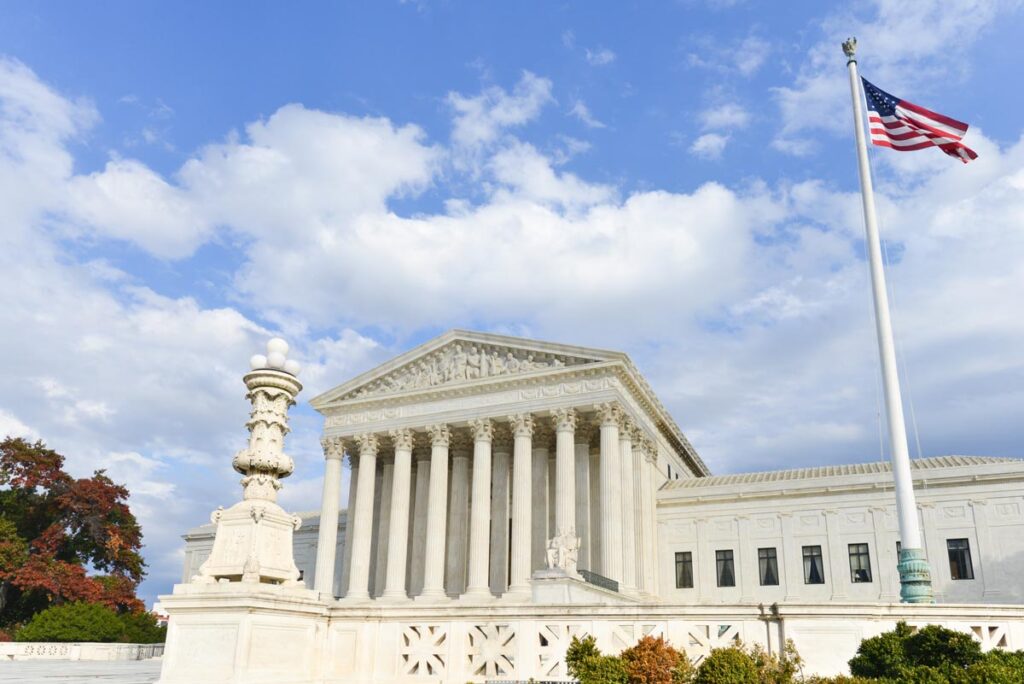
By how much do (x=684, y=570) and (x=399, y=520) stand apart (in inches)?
720

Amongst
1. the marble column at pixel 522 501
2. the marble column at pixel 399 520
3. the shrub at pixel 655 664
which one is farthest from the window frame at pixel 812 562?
the shrub at pixel 655 664

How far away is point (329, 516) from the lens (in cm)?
5209

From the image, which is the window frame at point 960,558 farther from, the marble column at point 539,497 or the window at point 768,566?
the marble column at point 539,497

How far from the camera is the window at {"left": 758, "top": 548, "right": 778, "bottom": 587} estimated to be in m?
49.2

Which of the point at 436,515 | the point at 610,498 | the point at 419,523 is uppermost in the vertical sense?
the point at 610,498

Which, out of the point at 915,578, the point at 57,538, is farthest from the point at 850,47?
the point at 57,538

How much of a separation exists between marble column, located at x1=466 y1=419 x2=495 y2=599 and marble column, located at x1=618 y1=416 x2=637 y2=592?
783 centimetres

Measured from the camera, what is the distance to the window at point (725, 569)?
50.1m

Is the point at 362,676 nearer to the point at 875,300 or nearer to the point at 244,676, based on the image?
the point at 244,676

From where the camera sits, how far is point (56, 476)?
181ft

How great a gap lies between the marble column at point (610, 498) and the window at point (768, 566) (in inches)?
419

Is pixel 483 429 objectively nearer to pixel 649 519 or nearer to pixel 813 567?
pixel 649 519

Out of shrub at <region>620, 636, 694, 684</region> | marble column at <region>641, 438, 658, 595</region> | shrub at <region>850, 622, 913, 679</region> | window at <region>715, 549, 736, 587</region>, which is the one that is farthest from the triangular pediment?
shrub at <region>620, 636, 694, 684</region>

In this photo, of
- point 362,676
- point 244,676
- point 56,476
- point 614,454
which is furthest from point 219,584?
point 56,476
